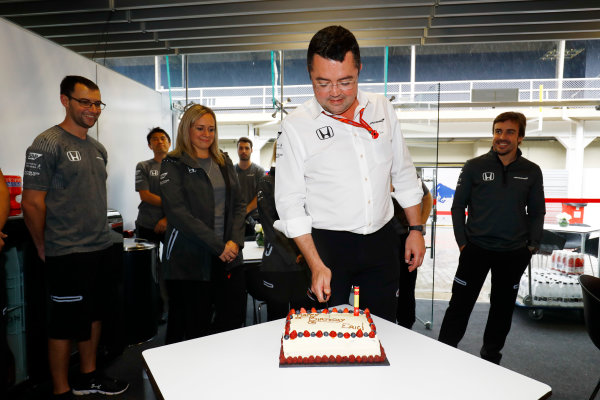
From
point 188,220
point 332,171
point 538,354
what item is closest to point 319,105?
point 332,171

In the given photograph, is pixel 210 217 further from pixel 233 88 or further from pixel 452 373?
pixel 233 88

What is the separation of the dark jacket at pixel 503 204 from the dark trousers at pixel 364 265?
1463 mm

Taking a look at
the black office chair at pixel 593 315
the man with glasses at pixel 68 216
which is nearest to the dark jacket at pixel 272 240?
the man with glasses at pixel 68 216

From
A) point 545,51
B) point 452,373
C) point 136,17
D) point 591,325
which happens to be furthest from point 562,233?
point 545,51

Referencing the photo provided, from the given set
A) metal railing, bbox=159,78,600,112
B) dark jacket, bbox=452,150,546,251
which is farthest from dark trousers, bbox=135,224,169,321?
dark jacket, bbox=452,150,546,251

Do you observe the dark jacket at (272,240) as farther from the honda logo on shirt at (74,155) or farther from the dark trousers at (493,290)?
the dark trousers at (493,290)

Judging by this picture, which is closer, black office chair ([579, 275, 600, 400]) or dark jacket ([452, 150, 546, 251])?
black office chair ([579, 275, 600, 400])

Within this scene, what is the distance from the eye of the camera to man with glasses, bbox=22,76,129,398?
2.03m

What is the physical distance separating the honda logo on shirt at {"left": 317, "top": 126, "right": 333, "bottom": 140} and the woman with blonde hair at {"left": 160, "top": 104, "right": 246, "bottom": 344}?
92 centimetres

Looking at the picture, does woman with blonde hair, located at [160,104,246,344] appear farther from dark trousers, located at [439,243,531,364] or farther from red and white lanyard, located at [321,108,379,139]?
dark trousers, located at [439,243,531,364]

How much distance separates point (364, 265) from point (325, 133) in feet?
1.58

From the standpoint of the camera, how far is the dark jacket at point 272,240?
2262 millimetres

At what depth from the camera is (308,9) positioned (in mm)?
3266

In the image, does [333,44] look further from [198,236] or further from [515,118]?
[515,118]
